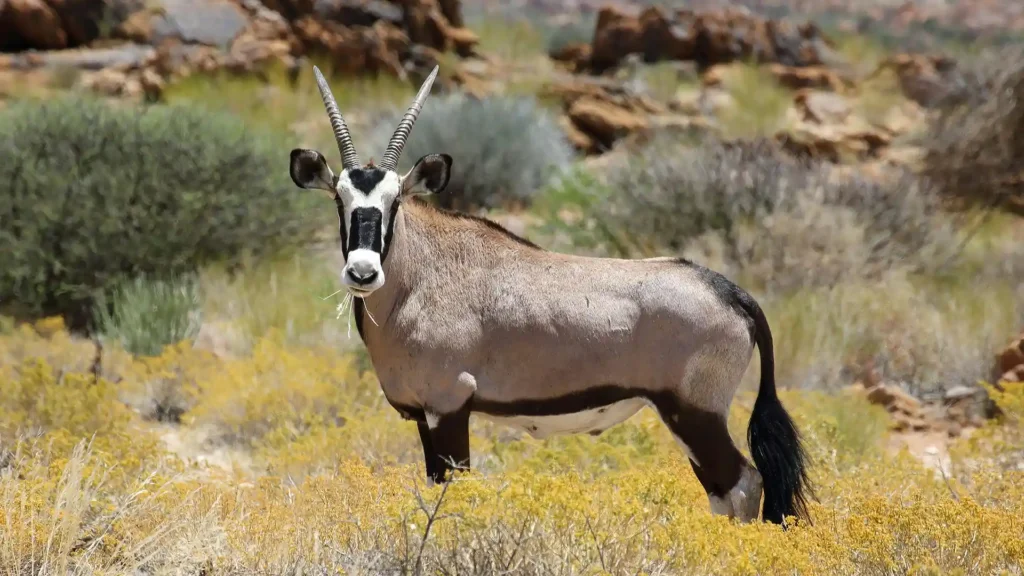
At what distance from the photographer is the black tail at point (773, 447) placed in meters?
4.95

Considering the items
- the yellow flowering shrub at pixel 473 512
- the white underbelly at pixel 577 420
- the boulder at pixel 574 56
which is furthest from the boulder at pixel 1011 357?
the boulder at pixel 574 56

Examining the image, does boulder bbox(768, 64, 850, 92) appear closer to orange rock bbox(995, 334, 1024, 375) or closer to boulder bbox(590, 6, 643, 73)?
boulder bbox(590, 6, 643, 73)

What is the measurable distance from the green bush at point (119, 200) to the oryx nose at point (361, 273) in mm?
6657

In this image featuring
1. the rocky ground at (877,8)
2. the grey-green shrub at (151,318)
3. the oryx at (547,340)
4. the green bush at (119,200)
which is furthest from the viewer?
the rocky ground at (877,8)

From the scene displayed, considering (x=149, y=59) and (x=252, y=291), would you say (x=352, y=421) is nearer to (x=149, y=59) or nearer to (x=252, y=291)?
(x=252, y=291)

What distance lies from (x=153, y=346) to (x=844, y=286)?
623cm

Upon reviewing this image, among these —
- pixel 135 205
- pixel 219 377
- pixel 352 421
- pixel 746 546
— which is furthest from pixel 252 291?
pixel 746 546

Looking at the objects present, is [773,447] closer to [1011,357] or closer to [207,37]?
[1011,357]

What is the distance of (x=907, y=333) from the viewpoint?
9.77m

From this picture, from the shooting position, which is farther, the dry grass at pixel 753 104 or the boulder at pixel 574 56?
the boulder at pixel 574 56

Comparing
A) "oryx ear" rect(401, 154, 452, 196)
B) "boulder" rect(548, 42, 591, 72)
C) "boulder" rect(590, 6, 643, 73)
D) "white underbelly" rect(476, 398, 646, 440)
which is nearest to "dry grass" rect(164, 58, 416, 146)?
"boulder" rect(548, 42, 591, 72)

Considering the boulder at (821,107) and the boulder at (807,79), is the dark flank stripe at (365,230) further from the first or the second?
the boulder at (807,79)

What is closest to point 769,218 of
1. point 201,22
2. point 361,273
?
point 361,273

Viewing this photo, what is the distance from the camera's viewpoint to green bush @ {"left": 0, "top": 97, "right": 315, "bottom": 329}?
1036cm
